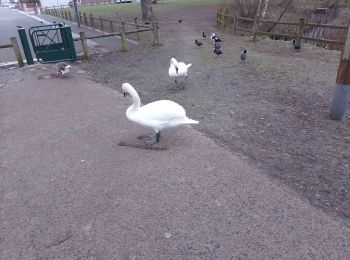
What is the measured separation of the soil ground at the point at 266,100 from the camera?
13.6ft

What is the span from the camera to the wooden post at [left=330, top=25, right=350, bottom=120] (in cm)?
526

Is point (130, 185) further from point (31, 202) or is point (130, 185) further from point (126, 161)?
point (31, 202)

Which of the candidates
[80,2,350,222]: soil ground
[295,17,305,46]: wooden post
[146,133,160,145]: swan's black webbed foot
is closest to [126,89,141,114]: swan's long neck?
[146,133,160,145]: swan's black webbed foot

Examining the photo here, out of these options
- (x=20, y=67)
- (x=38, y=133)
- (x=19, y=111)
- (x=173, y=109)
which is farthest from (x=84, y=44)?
(x=173, y=109)

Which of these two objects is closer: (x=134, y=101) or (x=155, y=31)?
(x=134, y=101)

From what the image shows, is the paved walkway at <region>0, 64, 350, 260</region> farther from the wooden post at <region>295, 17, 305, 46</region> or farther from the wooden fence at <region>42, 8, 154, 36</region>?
the wooden fence at <region>42, 8, 154, 36</region>

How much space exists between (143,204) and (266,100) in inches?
166

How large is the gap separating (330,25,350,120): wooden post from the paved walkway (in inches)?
97.0

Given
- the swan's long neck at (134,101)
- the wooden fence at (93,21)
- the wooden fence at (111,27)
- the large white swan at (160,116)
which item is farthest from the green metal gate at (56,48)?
the large white swan at (160,116)

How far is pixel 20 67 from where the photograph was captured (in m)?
10.4

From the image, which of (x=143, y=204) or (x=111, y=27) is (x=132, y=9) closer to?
(x=111, y=27)

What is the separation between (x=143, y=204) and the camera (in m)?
3.65

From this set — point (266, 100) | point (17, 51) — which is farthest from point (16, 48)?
point (266, 100)

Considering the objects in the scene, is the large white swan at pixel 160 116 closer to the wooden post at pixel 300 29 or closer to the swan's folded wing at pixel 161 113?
the swan's folded wing at pixel 161 113
